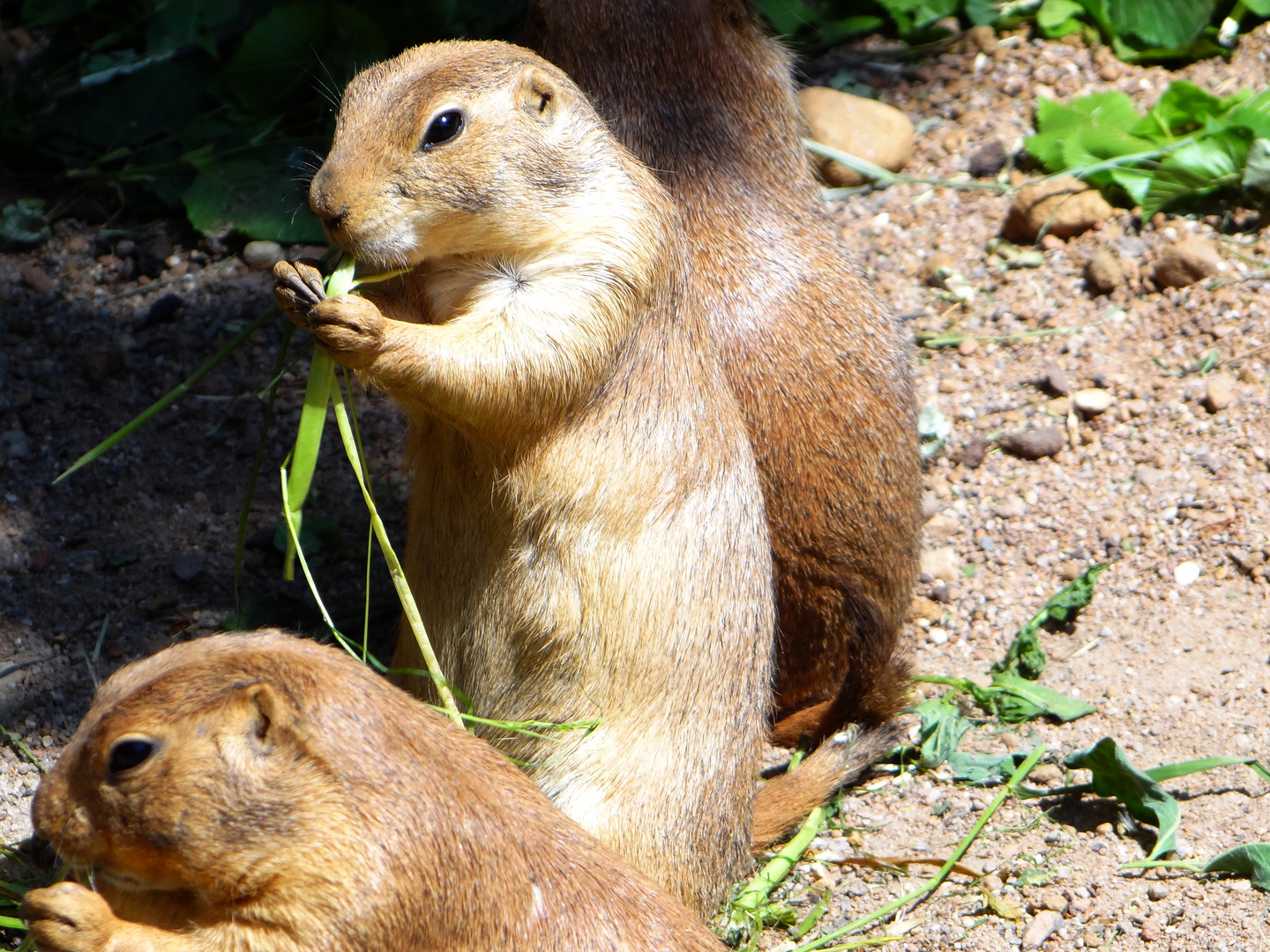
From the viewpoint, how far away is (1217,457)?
5.08 metres

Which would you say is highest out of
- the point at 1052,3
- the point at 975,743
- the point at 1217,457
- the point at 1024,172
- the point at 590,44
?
the point at 590,44

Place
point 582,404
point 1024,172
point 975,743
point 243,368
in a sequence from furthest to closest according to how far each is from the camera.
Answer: point 1024,172
point 243,368
point 975,743
point 582,404

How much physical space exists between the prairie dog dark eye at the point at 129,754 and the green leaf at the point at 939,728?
2542 millimetres

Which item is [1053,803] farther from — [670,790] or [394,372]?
[394,372]

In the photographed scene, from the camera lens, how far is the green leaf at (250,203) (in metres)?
5.74

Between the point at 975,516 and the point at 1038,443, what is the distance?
1.34 ft

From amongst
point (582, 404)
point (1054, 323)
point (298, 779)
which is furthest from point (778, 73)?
point (298, 779)

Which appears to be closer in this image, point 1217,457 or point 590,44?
point 590,44

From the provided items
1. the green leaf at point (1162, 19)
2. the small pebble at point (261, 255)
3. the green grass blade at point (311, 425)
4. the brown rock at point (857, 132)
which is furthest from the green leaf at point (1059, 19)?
the green grass blade at point (311, 425)

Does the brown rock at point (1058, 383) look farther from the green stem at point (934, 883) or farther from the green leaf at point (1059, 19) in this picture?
the green leaf at point (1059, 19)

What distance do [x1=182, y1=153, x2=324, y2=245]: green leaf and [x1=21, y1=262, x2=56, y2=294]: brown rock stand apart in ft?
2.10

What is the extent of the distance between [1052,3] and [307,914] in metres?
6.10

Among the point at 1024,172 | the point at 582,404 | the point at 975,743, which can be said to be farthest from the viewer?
the point at 1024,172

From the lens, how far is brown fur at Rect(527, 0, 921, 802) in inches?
169
